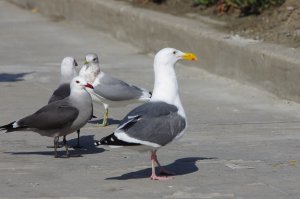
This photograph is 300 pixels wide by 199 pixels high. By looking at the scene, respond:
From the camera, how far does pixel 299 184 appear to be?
7336mm

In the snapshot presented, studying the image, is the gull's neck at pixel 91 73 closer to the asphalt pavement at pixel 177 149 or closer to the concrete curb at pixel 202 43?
the asphalt pavement at pixel 177 149

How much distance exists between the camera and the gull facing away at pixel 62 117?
330 inches

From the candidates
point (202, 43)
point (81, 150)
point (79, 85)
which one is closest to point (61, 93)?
point (81, 150)

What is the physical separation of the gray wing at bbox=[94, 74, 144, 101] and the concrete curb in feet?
6.81

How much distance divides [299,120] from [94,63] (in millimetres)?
2279

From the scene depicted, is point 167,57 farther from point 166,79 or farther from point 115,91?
point 115,91

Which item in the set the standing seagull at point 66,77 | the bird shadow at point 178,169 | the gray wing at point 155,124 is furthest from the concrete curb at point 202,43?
the gray wing at point 155,124

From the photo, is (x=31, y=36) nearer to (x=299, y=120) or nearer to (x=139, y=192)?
(x=299, y=120)

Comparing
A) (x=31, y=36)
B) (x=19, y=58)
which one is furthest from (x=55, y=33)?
(x=19, y=58)

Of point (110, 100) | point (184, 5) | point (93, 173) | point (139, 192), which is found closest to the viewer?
point (139, 192)

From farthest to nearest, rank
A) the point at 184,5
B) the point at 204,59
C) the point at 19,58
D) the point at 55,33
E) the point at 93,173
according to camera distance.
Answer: the point at 55,33 < the point at 184,5 < the point at 19,58 < the point at 204,59 < the point at 93,173

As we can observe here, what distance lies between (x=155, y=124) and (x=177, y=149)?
1.51 metres

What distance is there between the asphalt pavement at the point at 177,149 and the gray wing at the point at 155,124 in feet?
1.31

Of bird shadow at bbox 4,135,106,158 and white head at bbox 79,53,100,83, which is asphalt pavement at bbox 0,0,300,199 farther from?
white head at bbox 79,53,100,83
